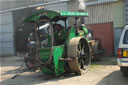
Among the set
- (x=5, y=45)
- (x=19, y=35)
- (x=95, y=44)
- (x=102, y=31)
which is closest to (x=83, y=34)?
(x=95, y=44)

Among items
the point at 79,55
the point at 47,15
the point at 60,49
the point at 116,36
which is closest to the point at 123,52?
the point at 79,55

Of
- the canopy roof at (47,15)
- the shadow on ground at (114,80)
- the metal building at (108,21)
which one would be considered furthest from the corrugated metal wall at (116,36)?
the shadow on ground at (114,80)

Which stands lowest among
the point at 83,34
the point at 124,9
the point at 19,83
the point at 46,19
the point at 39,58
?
the point at 19,83

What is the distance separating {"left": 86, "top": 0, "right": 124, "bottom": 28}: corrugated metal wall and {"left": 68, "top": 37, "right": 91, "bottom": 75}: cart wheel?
4.28m

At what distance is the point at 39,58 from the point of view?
7.94m

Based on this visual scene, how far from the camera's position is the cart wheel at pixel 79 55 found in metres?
7.70

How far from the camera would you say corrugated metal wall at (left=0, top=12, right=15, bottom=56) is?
17.6m

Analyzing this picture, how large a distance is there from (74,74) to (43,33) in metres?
2.60

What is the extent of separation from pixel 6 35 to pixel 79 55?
11.3m

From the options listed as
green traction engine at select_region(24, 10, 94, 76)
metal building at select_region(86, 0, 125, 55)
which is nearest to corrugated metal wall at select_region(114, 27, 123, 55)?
metal building at select_region(86, 0, 125, 55)

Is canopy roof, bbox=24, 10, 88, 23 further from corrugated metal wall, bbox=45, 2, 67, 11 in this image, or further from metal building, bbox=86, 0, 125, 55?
corrugated metal wall, bbox=45, 2, 67, 11

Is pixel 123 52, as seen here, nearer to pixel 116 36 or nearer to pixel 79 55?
pixel 79 55

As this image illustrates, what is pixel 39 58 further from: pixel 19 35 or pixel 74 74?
pixel 19 35

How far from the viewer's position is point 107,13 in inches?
492
